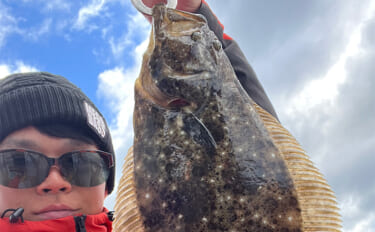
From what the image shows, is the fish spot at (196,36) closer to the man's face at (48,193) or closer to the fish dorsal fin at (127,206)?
the fish dorsal fin at (127,206)

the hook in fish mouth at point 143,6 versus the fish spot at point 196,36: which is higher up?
the hook in fish mouth at point 143,6

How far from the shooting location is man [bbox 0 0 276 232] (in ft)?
9.55

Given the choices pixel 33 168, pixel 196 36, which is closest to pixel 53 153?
pixel 33 168

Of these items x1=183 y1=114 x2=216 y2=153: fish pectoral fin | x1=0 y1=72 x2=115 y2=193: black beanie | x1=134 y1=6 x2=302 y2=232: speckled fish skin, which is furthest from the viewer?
x1=0 y1=72 x2=115 y2=193: black beanie

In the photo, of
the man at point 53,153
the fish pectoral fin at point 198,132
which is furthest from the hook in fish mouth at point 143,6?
the fish pectoral fin at point 198,132

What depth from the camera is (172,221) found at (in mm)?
1587

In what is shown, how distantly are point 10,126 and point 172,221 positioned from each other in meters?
2.34

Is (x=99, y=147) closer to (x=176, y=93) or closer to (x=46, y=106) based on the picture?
(x=46, y=106)

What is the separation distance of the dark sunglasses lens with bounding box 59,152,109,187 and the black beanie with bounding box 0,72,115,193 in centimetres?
35

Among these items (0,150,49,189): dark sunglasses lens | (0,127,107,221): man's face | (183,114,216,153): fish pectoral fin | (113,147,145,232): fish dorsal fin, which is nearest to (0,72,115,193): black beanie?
(0,127,107,221): man's face

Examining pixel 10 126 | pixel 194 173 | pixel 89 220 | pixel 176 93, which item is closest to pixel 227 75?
pixel 176 93

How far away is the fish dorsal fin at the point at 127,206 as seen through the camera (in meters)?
1.67

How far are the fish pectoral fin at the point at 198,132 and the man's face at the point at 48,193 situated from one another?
1766mm

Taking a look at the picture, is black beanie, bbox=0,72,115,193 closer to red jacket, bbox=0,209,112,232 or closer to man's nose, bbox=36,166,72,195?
man's nose, bbox=36,166,72,195
